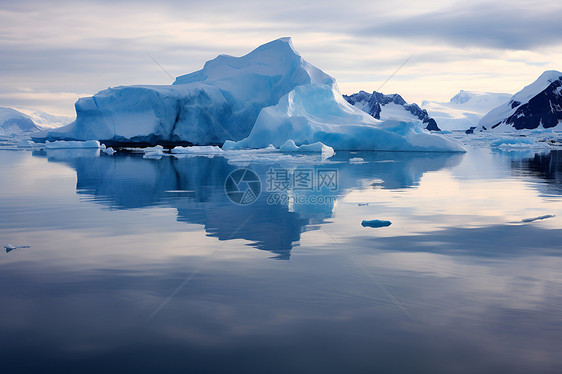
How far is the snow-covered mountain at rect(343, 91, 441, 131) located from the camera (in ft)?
367

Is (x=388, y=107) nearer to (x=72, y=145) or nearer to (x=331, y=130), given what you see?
(x=72, y=145)

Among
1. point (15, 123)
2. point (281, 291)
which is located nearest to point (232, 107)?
point (281, 291)

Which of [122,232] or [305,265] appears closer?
[305,265]

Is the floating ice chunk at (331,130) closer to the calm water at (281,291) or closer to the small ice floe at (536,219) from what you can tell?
the calm water at (281,291)

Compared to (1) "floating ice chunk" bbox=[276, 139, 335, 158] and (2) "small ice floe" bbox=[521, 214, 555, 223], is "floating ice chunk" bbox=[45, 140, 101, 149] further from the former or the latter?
(2) "small ice floe" bbox=[521, 214, 555, 223]

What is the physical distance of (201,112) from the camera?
119 feet

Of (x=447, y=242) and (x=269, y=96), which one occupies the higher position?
(x=269, y=96)

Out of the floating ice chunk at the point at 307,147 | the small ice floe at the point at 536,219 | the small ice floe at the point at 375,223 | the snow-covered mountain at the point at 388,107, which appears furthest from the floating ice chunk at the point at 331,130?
the snow-covered mountain at the point at 388,107

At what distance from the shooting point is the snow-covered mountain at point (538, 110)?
95125mm

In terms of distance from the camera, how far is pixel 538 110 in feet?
318

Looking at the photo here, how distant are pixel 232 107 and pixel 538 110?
258 feet

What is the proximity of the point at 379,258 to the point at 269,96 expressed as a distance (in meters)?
33.2

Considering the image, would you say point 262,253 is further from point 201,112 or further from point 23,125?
point 23,125

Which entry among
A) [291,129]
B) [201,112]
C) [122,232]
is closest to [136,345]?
[122,232]
